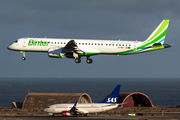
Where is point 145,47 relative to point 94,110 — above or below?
above

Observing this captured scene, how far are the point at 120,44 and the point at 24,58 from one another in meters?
22.7

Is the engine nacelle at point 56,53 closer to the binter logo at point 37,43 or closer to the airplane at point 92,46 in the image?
the airplane at point 92,46

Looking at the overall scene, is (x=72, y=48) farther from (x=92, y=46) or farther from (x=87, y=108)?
(x=87, y=108)

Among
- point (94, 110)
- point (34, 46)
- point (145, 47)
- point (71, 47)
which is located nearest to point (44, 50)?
point (34, 46)

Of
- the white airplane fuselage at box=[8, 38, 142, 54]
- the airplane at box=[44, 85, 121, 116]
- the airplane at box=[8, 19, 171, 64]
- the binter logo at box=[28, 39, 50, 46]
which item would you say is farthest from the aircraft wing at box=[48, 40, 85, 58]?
the airplane at box=[44, 85, 121, 116]

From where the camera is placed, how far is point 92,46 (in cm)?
6456

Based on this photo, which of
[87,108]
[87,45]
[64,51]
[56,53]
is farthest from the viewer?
[87,45]

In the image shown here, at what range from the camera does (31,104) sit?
286 feet

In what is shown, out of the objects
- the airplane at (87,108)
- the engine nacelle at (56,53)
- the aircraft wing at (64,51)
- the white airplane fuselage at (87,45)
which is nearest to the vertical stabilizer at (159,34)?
the white airplane fuselage at (87,45)

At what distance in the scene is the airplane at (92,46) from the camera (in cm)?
6419

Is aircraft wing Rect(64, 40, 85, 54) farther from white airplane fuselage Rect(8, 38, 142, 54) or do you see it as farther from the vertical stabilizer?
the vertical stabilizer

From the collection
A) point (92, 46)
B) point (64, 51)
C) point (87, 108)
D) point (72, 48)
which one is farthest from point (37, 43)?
point (87, 108)

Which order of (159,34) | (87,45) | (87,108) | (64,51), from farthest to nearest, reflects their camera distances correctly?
(159,34), (87,45), (64,51), (87,108)

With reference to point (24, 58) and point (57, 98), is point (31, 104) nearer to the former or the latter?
point (57, 98)
